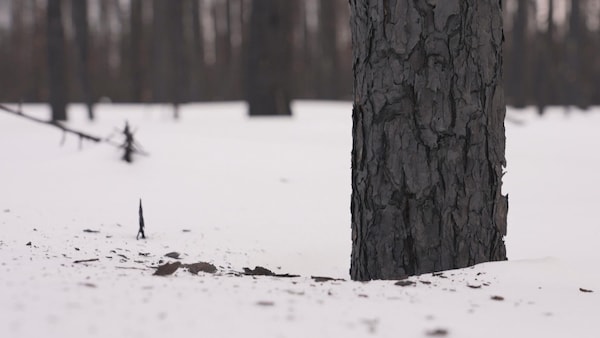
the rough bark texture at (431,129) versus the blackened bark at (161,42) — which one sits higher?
the blackened bark at (161,42)

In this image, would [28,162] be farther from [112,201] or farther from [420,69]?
[420,69]

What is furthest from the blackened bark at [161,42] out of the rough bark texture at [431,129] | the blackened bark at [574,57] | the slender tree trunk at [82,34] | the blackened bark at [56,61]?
the rough bark texture at [431,129]

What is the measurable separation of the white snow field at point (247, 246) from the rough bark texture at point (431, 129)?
218 mm

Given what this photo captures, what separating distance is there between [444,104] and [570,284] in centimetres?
85

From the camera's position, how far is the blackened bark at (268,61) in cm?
955

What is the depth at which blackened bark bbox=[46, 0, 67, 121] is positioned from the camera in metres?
9.53

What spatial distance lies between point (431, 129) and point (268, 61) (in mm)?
7498

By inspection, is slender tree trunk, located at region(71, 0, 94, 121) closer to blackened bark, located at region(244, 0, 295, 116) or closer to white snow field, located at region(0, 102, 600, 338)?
blackened bark, located at region(244, 0, 295, 116)

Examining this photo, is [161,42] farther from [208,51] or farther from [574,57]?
[208,51]

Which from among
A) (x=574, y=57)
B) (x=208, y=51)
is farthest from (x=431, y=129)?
(x=208, y=51)

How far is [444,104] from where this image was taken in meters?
2.37

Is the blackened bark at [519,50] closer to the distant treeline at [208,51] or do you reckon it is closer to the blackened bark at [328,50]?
the distant treeline at [208,51]

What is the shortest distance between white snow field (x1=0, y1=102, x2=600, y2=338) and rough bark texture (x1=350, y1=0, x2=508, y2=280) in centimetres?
22

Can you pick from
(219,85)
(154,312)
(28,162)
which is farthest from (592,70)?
(154,312)
